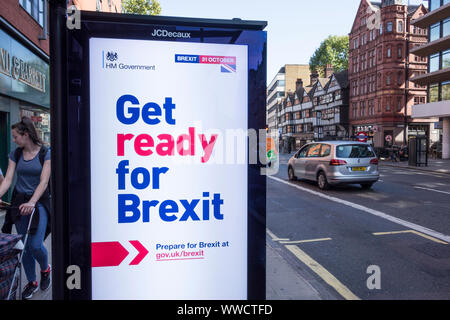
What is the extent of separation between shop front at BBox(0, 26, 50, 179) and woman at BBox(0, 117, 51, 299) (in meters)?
5.78

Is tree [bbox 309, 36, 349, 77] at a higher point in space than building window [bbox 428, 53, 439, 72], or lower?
higher

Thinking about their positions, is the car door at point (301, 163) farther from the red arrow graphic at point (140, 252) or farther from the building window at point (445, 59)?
the building window at point (445, 59)

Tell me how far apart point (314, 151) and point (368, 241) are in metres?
7.25

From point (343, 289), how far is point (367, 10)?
2169 inches

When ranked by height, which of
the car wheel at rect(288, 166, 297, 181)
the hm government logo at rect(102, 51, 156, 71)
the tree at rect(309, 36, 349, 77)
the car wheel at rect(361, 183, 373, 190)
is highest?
the tree at rect(309, 36, 349, 77)

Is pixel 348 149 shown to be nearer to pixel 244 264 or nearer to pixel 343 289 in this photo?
pixel 343 289

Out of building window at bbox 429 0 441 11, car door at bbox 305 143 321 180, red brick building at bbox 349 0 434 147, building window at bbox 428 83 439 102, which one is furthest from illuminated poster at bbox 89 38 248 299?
red brick building at bbox 349 0 434 147

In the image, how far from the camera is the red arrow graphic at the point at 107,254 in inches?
75.6

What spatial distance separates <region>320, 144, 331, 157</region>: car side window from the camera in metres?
11.6

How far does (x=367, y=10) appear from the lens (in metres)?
49.8

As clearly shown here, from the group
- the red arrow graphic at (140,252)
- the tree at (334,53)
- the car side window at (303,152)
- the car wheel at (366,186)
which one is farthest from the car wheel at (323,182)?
the tree at (334,53)

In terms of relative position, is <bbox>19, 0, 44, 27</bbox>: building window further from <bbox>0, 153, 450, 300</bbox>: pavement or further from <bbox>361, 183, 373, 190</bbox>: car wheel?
<bbox>361, 183, 373, 190</bbox>: car wheel

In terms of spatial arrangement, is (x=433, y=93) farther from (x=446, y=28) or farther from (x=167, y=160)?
(x=167, y=160)

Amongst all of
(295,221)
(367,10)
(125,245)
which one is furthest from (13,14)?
(367,10)
